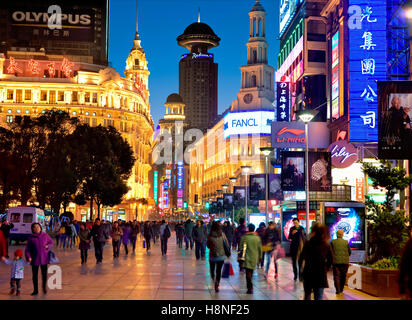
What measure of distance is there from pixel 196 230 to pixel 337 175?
22610 mm

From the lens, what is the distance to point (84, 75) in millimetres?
117375

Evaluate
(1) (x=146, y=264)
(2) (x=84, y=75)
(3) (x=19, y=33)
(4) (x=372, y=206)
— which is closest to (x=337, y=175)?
(1) (x=146, y=264)

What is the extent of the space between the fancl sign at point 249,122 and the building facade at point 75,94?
728 inches

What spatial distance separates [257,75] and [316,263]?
359 ft

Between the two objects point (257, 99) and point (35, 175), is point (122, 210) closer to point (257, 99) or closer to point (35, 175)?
point (257, 99)

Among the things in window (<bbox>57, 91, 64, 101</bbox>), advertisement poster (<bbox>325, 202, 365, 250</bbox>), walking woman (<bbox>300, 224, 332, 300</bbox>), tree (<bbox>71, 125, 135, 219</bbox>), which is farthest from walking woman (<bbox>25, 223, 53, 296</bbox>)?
window (<bbox>57, 91, 64, 101</bbox>)

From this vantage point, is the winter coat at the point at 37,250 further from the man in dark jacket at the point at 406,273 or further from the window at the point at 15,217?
the window at the point at 15,217

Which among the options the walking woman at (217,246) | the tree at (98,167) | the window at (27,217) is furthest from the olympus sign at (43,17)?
the walking woman at (217,246)

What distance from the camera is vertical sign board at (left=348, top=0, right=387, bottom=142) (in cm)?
4578

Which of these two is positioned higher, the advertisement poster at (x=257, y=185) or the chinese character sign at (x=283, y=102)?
the chinese character sign at (x=283, y=102)

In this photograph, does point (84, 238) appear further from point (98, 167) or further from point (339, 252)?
point (98, 167)

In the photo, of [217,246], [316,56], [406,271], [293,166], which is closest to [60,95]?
[316,56]

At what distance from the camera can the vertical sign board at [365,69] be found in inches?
1802

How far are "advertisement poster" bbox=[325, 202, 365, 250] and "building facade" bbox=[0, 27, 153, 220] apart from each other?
8891 cm
